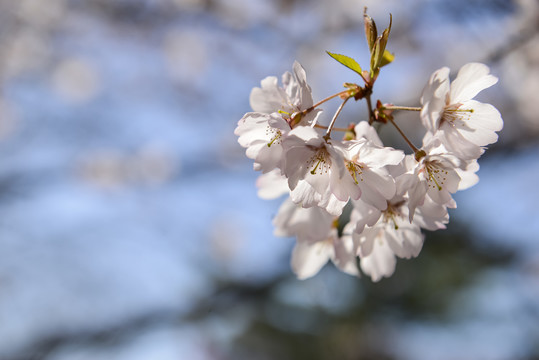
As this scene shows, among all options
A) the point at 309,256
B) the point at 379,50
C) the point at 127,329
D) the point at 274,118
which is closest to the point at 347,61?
the point at 379,50

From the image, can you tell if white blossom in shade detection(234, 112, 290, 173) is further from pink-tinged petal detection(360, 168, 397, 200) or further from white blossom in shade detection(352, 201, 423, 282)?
white blossom in shade detection(352, 201, 423, 282)

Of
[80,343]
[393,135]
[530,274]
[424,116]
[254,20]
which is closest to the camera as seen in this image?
[424,116]

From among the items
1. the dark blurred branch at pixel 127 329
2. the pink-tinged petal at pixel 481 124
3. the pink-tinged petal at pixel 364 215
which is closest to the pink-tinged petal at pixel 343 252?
the pink-tinged petal at pixel 364 215

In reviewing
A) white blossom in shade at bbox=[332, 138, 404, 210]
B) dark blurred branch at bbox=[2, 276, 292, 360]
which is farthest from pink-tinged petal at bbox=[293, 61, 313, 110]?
dark blurred branch at bbox=[2, 276, 292, 360]

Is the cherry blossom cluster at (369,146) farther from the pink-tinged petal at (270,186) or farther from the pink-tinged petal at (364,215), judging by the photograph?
the pink-tinged petal at (270,186)

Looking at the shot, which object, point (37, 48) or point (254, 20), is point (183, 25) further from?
point (37, 48)

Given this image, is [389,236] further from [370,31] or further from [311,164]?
[370,31]

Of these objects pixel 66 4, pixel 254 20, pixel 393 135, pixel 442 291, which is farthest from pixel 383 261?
pixel 442 291
